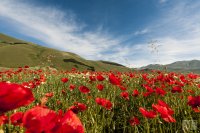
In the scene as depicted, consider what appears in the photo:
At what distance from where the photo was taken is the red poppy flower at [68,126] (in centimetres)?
115

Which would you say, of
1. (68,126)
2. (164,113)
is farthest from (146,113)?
(68,126)

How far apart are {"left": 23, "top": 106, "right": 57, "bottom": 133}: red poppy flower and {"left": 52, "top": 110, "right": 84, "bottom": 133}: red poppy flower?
32 millimetres

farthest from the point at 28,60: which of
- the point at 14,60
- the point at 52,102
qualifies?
the point at 52,102

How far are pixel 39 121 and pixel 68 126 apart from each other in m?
0.14

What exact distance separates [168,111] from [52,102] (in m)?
3.92

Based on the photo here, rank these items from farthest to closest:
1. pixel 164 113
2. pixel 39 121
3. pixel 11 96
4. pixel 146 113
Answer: pixel 146 113
pixel 164 113
pixel 39 121
pixel 11 96

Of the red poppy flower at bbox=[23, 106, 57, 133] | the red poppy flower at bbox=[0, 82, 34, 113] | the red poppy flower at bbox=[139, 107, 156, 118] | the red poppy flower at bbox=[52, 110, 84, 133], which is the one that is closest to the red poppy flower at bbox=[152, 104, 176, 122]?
the red poppy flower at bbox=[139, 107, 156, 118]

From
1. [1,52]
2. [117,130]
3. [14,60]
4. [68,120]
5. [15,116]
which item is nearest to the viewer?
[68,120]

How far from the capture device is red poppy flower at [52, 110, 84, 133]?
1.15 metres

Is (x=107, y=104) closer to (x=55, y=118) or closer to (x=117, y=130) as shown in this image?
(x=117, y=130)

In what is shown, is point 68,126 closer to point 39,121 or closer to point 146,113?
point 39,121

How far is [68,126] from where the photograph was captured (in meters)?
1.17

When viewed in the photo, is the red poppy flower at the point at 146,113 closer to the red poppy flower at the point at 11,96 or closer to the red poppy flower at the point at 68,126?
the red poppy flower at the point at 68,126

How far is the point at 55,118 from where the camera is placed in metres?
1.18
